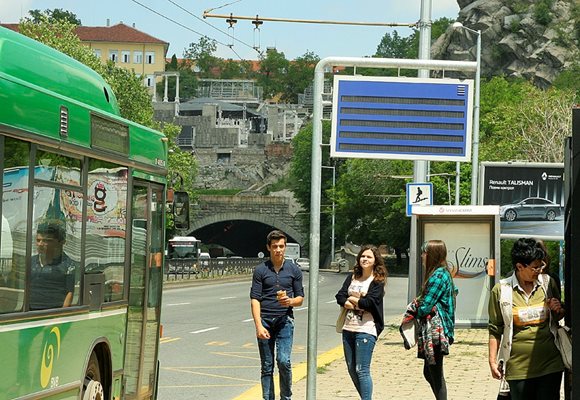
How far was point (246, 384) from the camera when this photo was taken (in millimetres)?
16344

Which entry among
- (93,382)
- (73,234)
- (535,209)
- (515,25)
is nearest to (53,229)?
(73,234)

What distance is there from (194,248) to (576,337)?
272ft

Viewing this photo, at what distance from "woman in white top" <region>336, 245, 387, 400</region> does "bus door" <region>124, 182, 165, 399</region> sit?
173 centimetres

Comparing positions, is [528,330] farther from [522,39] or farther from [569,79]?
[522,39]

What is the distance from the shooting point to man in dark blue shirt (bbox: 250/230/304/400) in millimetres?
12273

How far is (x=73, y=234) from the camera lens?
9.46 metres

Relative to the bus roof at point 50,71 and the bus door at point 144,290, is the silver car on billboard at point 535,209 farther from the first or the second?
the bus roof at point 50,71

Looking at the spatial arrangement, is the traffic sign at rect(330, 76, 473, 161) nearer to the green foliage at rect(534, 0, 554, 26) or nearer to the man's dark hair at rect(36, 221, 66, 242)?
the man's dark hair at rect(36, 221, 66, 242)

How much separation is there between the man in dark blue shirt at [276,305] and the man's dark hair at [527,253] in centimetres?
362

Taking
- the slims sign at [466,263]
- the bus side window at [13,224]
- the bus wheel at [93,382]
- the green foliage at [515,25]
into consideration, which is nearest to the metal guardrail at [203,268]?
the slims sign at [466,263]

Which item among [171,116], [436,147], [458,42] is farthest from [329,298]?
[171,116]

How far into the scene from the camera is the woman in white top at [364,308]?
1186 centimetres

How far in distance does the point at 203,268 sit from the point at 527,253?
6186 centimetres

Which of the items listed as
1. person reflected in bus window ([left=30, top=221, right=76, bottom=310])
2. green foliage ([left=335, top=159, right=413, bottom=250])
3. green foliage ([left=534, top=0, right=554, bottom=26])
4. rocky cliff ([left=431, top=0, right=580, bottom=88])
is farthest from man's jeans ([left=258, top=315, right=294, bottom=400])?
green foliage ([left=534, top=0, right=554, bottom=26])
